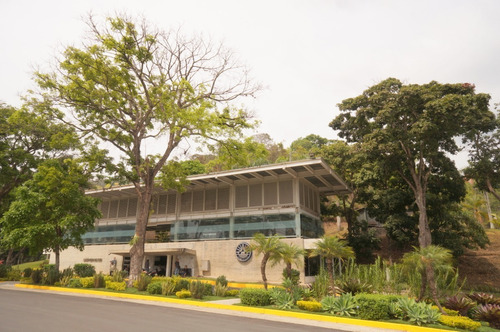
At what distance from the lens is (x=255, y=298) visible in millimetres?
13836

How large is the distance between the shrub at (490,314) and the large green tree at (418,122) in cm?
1475

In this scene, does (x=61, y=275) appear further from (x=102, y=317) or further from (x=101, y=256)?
(x=102, y=317)

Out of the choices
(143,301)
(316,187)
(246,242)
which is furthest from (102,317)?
(316,187)

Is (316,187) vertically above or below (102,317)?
above

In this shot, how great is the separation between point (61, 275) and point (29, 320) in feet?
45.8

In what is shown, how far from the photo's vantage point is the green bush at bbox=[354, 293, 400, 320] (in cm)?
1126

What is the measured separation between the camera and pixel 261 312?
41.6ft

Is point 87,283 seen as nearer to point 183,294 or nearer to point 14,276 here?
point 183,294

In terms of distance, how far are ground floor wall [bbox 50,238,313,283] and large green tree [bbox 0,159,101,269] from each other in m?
7.73

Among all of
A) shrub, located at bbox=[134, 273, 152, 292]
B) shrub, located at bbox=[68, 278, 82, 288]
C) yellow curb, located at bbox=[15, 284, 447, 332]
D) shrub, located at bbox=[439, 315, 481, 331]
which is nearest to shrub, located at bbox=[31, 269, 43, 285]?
shrub, located at bbox=[68, 278, 82, 288]

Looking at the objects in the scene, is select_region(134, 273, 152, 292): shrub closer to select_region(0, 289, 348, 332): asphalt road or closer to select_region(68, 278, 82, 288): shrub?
select_region(68, 278, 82, 288): shrub

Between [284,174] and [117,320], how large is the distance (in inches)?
739

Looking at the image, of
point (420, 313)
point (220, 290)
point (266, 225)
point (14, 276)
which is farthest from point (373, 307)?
point (14, 276)

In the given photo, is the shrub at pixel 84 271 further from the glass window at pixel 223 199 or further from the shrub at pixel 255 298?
the shrub at pixel 255 298
